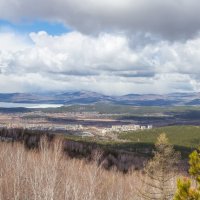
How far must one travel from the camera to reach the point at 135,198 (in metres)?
46.7

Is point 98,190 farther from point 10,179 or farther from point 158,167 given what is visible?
point 158,167

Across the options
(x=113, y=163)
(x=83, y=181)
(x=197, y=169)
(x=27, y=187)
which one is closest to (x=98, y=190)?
(x=83, y=181)

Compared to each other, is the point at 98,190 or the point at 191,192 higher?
the point at 191,192

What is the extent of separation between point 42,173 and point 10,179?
5133mm

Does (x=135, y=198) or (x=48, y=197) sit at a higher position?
(x=48, y=197)

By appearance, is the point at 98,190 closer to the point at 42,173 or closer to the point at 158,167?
the point at 42,173

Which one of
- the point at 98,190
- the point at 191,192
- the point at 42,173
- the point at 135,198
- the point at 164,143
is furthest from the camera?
the point at 98,190

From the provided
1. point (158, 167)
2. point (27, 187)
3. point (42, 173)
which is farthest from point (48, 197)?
point (158, 167)

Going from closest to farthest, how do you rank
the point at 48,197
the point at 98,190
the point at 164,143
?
the point at 164,143, the point at 48,197, the point at 98,190

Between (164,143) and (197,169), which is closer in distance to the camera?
(197,169)

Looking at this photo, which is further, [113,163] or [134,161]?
[134,161]

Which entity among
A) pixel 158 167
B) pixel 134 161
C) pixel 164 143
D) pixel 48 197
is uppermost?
pixel 164 143

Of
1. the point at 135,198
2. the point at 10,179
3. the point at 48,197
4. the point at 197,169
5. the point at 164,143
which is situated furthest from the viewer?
the point at 135,198

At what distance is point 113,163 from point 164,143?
115m
